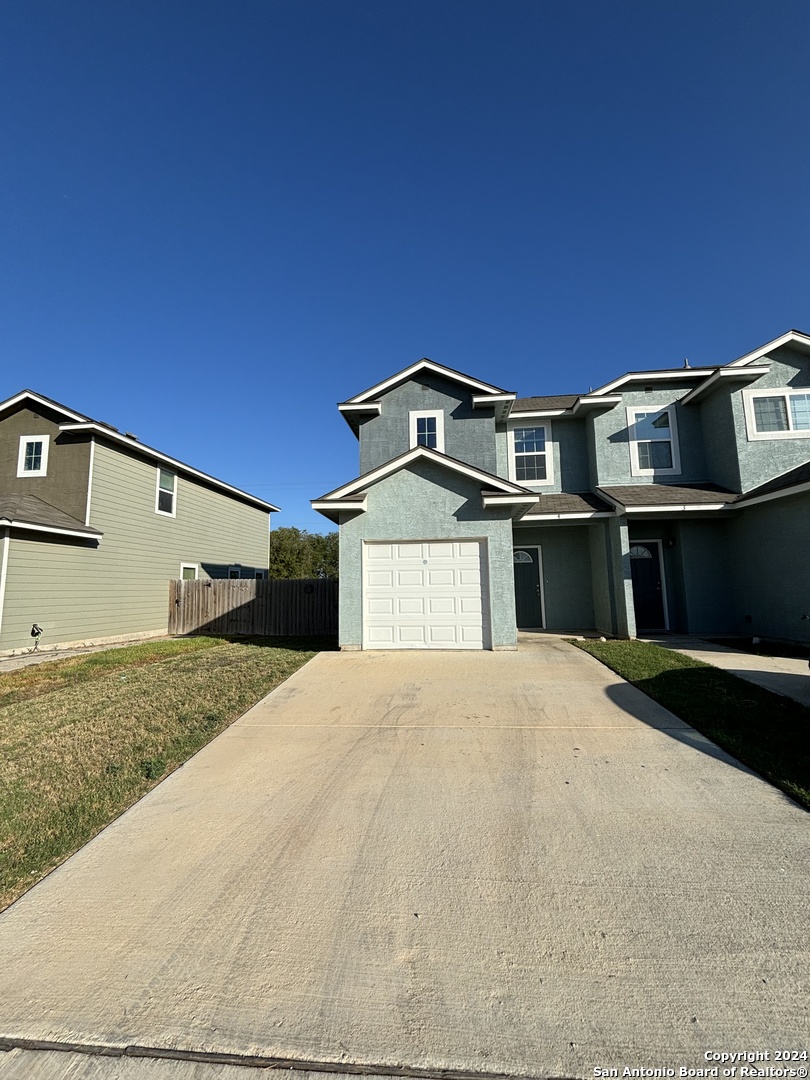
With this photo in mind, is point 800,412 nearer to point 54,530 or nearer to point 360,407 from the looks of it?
point 360,407

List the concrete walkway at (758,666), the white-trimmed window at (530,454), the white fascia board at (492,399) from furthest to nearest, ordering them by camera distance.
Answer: the white-trimmed window at (530,454)
the white fascia board at (492,399)
the concrete walkway at (758,666)

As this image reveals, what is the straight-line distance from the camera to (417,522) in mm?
10070

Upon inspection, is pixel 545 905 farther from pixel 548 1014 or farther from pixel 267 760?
pixel 267 760

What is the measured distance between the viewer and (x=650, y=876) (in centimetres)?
280

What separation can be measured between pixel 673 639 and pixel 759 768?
25.4 feet

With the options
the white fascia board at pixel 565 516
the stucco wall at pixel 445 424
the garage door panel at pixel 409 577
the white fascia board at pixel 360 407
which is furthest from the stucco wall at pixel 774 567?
the white fascia board at pixel 360 407

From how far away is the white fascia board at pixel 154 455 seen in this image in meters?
12.9

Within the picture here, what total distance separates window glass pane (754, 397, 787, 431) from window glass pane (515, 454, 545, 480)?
5.20 m

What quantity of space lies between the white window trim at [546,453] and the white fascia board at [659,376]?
165cm

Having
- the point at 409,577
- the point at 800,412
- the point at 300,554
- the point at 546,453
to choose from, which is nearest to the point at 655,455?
the point at 546,453

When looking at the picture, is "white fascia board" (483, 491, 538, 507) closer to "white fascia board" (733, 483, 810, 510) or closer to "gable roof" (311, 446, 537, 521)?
"gable roof" (311, 446, 537, 521)

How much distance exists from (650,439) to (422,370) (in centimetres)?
649

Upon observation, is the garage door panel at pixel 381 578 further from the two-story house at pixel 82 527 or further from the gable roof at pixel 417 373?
the two-story house at pixel 82 527

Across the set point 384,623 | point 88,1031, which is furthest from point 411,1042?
point 384,623
